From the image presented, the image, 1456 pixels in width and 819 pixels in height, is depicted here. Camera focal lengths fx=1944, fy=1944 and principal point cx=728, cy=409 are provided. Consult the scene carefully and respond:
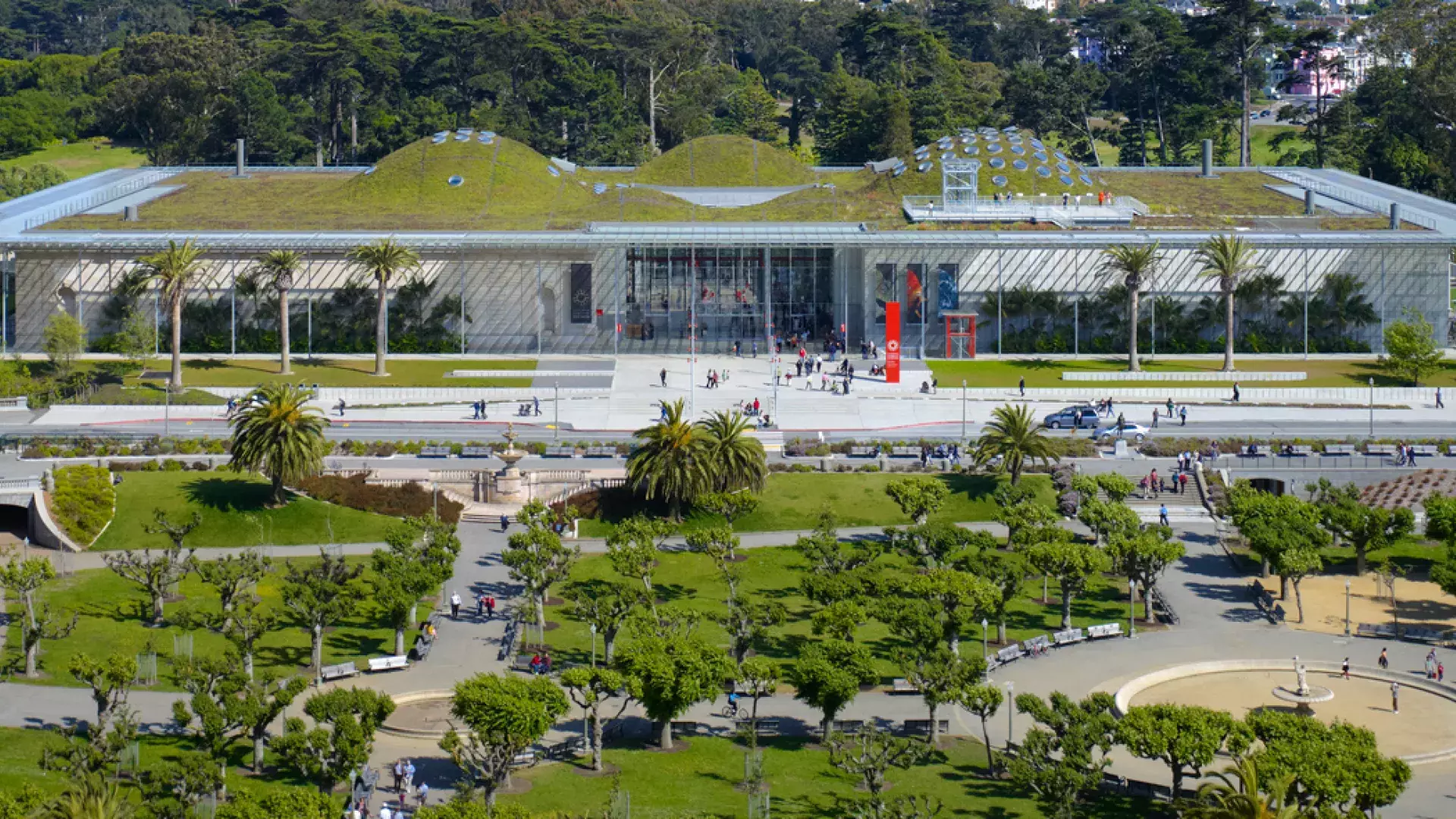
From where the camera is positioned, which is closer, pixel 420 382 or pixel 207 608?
pixel 207 608

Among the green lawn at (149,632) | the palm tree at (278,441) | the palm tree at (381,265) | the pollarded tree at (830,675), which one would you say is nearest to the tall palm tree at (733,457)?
the green lawn at (149,632)

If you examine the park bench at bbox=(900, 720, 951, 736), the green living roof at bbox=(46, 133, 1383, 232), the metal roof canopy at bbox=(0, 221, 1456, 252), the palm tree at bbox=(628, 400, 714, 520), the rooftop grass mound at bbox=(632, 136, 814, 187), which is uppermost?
the rooftop grass mound at bbox=(632, 136, 814, 187)

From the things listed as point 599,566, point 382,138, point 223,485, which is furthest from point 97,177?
point 599,566

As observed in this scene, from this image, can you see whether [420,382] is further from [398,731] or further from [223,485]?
[398,731]

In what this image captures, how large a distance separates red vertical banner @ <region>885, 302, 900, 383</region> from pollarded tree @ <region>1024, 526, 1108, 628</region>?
1603 inches

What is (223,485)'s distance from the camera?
3447 inches

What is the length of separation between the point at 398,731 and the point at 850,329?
74303mm

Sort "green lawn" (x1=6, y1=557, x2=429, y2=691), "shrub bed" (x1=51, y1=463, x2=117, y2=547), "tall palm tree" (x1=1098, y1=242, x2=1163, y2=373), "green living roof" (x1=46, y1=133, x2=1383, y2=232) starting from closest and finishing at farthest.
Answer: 1. "green lawn" (x1=6, y1=557, x2=429, y2=691)
2. "shrub bed" (x1=51, y1=463, x2=117, y2=547)
3. "tall palm tree" (x1=1098, y1=242, x2=1163, y2=373)
4. "green living roof" (x1=46, y1=133, x2=1383, y2=232)

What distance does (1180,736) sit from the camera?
177 ft

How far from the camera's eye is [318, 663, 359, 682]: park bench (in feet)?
216

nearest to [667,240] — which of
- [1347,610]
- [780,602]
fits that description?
[780,602]

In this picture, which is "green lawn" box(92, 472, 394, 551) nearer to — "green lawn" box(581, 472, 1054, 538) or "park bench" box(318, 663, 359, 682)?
"green lawn" box(581, 472, 1054, 538)

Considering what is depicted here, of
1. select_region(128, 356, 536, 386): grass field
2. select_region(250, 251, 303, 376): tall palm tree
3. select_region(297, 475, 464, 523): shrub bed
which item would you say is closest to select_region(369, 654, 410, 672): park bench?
select_region(297, 475, 464, 523): shrub bed

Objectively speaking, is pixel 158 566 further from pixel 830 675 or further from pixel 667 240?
pixel 667 240
